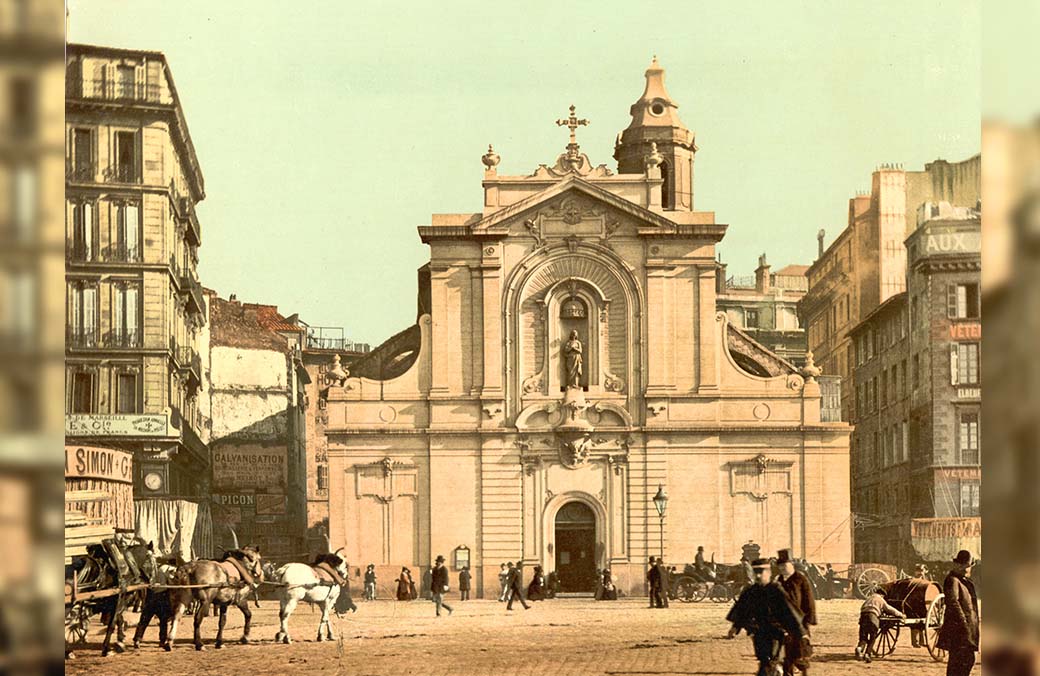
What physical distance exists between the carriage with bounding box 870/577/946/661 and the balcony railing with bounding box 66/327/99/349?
14.6 m

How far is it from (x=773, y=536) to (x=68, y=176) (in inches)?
535

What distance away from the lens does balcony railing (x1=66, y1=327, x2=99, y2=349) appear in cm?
3175

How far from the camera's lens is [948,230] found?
3164 cm

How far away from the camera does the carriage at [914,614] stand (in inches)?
951

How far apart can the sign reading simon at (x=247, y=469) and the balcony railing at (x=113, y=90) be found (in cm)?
627

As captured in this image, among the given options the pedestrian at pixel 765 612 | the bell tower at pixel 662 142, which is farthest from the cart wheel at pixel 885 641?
the bell tower at pixel 662 142

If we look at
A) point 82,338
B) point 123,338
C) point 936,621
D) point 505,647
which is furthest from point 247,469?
point 936,621

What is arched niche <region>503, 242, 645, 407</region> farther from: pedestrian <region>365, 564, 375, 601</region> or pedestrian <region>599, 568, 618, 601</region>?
pedestrian <region>365, 564, 375, 601</region>

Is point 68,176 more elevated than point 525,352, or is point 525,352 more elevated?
point 68,176

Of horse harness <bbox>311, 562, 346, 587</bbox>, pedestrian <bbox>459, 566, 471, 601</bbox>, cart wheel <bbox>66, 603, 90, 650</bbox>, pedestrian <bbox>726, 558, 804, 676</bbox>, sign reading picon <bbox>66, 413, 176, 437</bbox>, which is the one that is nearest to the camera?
pedestrian <bbox>726, 558, 804, 676</bbox>

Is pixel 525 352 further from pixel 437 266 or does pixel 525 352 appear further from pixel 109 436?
pixel 109 436

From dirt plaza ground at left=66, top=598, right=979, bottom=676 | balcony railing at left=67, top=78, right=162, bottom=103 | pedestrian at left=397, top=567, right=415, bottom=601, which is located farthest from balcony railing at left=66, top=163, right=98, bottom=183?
pedestrian at left=397, top=567, right=415, bottom=601

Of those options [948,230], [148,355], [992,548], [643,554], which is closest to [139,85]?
[148,355]

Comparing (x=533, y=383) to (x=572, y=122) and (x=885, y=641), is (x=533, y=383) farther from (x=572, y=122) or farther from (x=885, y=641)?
(x=885, y=641)
